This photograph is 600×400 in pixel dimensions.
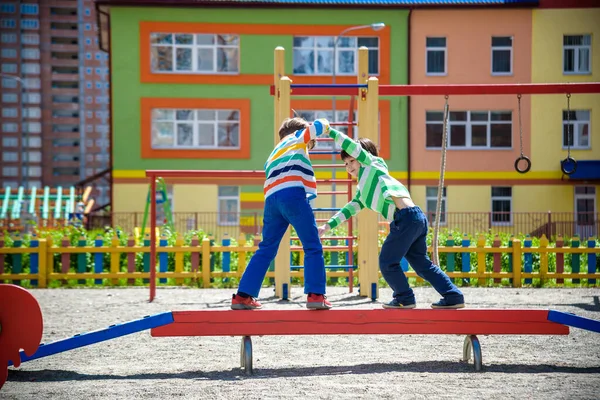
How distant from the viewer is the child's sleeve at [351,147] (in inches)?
202

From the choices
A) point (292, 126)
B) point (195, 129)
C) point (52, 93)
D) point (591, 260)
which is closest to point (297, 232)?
point (292, 126)

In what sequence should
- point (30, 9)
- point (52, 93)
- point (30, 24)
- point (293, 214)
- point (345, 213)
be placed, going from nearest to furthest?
point (293, 214)
point (345, 213)
point (30, 9)
point (30, 24)
point (52, 93)

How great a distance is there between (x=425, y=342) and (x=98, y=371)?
2878 mm

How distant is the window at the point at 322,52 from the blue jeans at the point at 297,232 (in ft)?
69.2

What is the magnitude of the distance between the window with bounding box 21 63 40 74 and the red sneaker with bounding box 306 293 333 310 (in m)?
74.7

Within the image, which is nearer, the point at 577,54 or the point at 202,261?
the point at 202,261

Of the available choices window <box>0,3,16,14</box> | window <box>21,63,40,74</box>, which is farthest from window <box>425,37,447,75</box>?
window <box>0,3,16,14</box>

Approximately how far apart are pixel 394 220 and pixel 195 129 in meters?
21.2

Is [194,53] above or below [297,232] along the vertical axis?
above

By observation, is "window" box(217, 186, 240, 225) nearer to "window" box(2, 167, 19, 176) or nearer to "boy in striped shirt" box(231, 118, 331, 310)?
"boy in striped shirt" box(231, 118, 331, 310)

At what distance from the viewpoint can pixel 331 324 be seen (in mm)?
5141

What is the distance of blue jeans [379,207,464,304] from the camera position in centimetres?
521

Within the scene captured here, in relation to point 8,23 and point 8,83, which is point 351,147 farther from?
point 8,23

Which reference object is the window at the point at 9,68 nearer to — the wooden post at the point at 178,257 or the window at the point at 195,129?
the window at the point at 195,129
